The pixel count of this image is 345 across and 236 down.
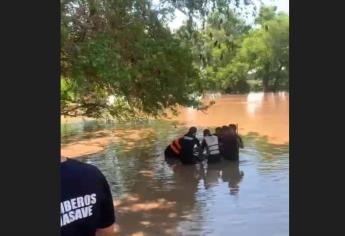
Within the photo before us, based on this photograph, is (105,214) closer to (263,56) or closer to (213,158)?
(213,158)

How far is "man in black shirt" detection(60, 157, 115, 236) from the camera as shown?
1845 millimetres

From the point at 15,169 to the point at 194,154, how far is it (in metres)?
11.0

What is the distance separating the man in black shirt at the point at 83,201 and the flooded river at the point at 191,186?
2.62 ft

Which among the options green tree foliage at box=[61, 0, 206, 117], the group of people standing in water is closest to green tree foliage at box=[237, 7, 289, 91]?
the group of people standing in water

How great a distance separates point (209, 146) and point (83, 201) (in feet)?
32.2

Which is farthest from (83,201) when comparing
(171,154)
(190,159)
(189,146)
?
(171,154)

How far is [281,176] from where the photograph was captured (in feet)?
35.2

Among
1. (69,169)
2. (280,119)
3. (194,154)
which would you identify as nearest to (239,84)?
(280,119)

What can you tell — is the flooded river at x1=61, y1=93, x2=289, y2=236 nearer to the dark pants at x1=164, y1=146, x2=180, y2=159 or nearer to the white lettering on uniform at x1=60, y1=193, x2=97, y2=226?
the dark pants at x1=164, y1=146, x2=180, y2=159

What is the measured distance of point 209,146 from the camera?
11641mm

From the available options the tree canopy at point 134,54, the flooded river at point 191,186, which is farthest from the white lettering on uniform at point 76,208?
the tree canopy at point 134,54

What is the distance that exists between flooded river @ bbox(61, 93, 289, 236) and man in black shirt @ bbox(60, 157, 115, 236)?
80 cm

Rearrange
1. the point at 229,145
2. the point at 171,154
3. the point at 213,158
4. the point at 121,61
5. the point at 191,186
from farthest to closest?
the point at 171,154
the point at 229,145
the point at 213,158
the point at 191,186
the point at 121,61

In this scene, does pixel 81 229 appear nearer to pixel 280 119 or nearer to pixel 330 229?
pixel 330 229
